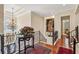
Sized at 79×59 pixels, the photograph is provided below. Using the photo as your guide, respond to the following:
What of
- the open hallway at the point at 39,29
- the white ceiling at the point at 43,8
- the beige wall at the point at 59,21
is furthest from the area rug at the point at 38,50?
the white ceiling at the point at 43,8

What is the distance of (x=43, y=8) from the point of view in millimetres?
1828

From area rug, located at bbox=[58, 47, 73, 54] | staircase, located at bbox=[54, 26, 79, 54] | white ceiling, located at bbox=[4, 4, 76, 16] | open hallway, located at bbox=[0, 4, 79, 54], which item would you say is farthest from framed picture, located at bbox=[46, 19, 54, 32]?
area rug, located at bbox=[58, 47, 73, 54]

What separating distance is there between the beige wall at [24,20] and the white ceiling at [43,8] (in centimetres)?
9

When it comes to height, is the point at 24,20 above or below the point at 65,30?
above

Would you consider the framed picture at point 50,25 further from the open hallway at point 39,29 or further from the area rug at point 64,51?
the area rug at point 64,51

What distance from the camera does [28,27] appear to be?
1.84 m

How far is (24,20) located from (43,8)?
35 centimetres

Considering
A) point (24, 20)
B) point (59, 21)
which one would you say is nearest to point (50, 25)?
point (59, 21)

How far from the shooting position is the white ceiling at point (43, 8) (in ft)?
5.90

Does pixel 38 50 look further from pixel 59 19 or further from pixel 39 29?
pixel 59 19

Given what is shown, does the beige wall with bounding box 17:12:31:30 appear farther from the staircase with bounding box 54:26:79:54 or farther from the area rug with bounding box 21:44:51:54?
the staircase with bounding box 54:26:79:54

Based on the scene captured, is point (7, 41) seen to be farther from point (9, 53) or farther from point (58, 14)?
point (58, 14)

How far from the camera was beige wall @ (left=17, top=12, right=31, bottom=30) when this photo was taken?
179cm

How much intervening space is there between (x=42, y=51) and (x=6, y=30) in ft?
2.12
